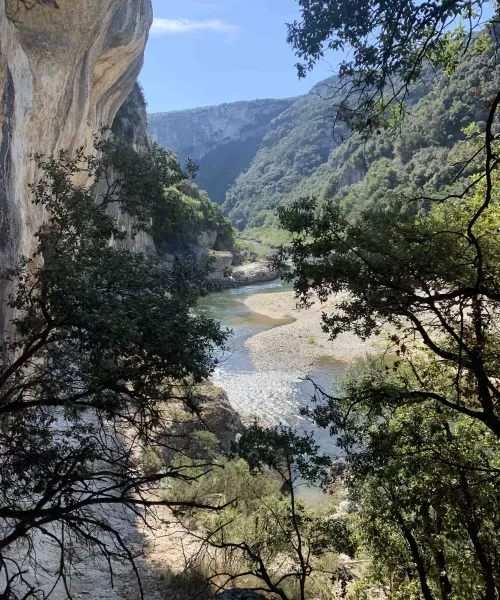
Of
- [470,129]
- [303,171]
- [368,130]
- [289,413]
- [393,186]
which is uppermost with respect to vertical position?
[303,171]

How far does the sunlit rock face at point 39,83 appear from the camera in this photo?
788cm

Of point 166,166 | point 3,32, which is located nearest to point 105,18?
point 3,32

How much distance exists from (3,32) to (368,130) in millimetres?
6110

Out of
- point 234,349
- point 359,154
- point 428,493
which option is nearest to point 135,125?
point 234,349

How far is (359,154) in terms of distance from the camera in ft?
280

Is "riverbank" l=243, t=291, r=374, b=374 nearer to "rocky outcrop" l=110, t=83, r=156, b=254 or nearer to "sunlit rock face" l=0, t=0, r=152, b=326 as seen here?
"rocky outcrop" l=110, t=83, r=156, b=254

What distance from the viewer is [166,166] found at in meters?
7.95

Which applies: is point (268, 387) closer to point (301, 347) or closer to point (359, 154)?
point (301, 347)

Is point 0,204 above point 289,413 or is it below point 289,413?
above

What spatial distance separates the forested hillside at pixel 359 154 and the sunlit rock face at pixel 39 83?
17.3 ft

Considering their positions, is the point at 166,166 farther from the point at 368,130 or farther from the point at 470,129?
the point at 470,129

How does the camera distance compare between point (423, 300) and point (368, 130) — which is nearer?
point (368, 130)

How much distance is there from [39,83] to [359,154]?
82518 millimetres

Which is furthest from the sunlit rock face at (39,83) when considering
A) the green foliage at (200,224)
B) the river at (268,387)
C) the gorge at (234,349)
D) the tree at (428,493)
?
the green foliage at (200,224)
